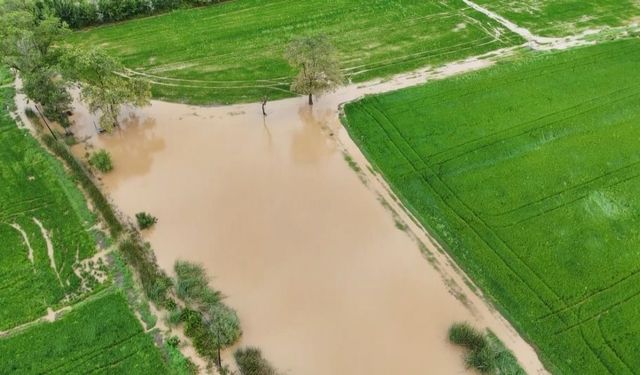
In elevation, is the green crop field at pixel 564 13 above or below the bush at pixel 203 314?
above

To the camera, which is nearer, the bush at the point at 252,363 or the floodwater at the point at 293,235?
the bush at the point at 252,363

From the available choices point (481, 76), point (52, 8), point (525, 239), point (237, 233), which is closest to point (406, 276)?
point (525, 239)

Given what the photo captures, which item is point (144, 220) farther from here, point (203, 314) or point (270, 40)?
point (270, 40)

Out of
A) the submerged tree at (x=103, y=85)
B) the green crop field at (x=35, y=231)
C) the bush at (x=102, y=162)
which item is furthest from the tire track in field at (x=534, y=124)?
the green crop field at (x=35, y=231)

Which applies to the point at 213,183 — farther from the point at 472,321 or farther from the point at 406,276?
the point at 472,321

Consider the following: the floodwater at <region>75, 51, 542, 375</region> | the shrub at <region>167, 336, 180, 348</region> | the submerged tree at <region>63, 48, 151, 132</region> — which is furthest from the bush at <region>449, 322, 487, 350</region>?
the submerged tree at <region>63, 48, 151, 132</region>

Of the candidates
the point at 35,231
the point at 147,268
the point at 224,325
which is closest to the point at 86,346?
the point at 147,268

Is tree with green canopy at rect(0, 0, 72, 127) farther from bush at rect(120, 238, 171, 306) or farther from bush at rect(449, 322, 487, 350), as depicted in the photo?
bush at rect(449, 322, 487, 350)

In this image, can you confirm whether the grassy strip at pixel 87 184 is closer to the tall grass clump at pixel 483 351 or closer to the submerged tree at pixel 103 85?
the submerged tree at pixel 103 85
